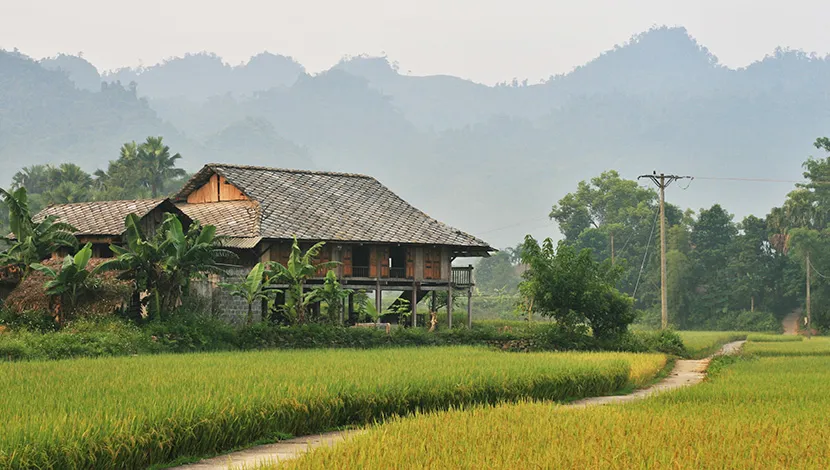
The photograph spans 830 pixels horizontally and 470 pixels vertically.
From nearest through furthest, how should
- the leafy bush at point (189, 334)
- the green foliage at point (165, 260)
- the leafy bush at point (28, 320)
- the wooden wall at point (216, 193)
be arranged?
the leafy bush at point (28, 320) → the leafy bush at point (189, 334) → the green foliage at point (165, 260) → the wooden wall at point (216, 193)

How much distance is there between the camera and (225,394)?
12.8 meters

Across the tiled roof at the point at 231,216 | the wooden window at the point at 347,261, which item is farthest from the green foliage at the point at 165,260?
the wooden window at the point at 347,261

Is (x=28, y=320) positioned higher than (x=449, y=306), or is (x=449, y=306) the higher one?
(x=449, y=306)

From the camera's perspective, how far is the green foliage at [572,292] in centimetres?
3138

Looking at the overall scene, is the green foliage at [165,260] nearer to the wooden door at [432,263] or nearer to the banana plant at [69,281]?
the banana plant at [69,281]

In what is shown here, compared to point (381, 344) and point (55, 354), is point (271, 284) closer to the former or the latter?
point (381, 344)

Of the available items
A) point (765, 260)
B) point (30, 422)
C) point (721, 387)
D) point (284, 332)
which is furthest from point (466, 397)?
point (765, 260)

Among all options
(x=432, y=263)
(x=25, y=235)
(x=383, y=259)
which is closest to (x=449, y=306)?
(x=432, y=263)

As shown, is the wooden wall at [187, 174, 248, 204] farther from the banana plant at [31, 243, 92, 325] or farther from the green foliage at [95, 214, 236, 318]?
the banana plant at [31, 243, 92, 325]

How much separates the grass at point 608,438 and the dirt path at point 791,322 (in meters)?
55.2

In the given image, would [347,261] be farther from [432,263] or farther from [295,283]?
[295,283]

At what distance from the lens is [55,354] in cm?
2078

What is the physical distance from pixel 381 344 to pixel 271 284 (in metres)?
4.82

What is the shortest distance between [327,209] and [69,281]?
1264 cm
